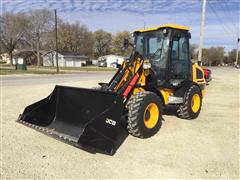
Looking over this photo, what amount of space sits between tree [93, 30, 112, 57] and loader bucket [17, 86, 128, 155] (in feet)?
244

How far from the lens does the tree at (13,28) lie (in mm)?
49438

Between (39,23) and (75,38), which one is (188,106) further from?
(75,38)

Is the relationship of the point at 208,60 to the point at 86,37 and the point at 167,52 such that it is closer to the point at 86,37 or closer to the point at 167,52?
the point at 86,37

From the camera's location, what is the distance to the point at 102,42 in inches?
3206

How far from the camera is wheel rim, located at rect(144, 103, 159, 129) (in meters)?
5.05

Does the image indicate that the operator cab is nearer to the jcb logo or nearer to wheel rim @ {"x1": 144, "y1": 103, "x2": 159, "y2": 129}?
wheel rim @ {"x1": 144, "y1": 103, "x2": 159, "y2": 129}

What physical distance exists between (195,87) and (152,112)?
1964 mm

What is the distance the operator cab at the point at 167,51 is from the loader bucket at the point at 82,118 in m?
1.66

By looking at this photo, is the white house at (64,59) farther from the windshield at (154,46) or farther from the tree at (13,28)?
the windshield at (154,46)

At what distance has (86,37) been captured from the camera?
6956 centimetres

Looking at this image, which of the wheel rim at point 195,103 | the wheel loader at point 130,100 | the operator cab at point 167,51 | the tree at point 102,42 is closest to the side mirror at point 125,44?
the wheel loader at point 130,100

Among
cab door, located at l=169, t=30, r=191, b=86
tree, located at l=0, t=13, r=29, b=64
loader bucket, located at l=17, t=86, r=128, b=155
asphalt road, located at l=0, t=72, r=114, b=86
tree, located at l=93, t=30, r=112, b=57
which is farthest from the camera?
tree, located at l=93, t=30, r=112, b=57

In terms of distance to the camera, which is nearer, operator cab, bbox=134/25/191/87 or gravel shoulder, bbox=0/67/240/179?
gravel shoulder, bbox=0/67/240/179

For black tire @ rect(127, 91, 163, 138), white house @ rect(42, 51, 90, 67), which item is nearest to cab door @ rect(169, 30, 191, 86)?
black tire @ rect(127, 91, 163, 138)
